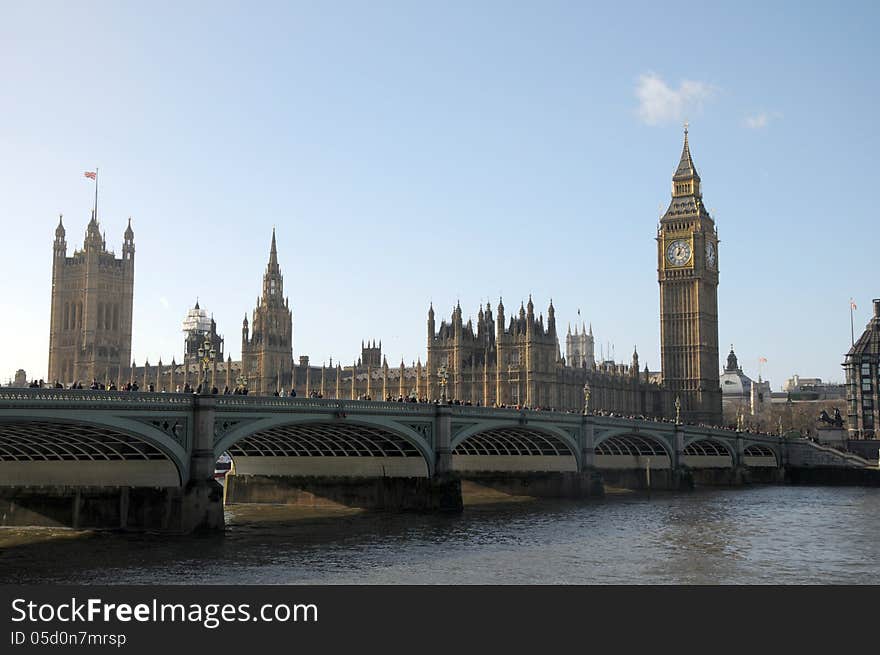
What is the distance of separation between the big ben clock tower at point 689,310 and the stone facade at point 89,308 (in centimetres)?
9051

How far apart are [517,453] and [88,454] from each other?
34389 millimetres

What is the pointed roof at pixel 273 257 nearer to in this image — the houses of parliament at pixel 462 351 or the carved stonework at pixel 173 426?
the houses of parliament at pixel 462 351

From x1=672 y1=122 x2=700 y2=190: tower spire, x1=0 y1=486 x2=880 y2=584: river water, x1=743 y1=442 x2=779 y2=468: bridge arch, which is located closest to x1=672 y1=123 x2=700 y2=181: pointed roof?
x1=672 y1=122 x2=700 y2=190: tower spire

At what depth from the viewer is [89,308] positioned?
180 meters

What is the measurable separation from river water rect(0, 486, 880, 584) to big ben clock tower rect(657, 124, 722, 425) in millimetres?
80986

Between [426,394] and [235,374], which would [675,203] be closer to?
[426,394]

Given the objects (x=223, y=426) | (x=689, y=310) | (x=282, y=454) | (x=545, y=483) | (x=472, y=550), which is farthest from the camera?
(x=689, y=310)

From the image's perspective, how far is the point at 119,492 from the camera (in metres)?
43.6

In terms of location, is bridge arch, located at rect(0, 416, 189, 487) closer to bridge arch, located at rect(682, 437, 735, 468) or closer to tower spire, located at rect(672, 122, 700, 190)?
bridge arch, located at rect(682, 437, 735, 468)

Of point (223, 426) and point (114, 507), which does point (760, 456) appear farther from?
point (114, 507)

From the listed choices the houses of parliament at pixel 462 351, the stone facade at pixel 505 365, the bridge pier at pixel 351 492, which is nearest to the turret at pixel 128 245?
the houses of parliament at pixel 462 351

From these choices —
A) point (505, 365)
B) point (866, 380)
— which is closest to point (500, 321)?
point (505, 365)

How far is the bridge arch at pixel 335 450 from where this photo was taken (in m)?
51.5
